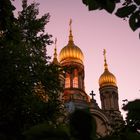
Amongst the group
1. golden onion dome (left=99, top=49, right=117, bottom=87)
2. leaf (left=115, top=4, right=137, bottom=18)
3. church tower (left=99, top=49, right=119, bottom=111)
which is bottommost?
leaf (left=115, top=4, right=137, bottom=18)

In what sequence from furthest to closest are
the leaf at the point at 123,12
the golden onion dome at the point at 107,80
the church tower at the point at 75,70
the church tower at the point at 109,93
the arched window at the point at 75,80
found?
the golden onion dome at the point at 107,80, the arched window at the point at 75,80, the church tower at the point at 109,93, the church tower at the point at 75,70, the leaf at the point at 123,12

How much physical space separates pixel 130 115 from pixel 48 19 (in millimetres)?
11996

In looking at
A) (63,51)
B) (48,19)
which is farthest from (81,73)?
(48,19)

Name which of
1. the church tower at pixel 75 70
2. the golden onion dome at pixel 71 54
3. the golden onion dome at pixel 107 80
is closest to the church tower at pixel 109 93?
the golden onion dome at pixel 107 80

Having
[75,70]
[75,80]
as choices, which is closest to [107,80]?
[75,80]

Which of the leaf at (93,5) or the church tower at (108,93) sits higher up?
the church tower at (108,93)

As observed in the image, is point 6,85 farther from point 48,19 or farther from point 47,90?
point 48,19

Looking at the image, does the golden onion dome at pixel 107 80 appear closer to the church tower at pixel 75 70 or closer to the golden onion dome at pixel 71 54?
the church tower at pixel 75 70

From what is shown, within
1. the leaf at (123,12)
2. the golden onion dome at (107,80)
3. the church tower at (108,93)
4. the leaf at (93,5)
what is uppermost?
the golden onion dome at (107,80)

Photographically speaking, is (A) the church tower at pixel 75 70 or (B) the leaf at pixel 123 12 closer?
(B) the leaf at pixel 123 12

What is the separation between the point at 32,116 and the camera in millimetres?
9031

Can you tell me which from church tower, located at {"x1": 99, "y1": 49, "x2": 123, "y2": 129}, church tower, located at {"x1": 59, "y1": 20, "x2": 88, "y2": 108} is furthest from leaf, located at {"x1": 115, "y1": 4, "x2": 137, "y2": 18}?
church tower, located at {"x1": 99, "y1": 49, "x2": 123, "y2": 129}

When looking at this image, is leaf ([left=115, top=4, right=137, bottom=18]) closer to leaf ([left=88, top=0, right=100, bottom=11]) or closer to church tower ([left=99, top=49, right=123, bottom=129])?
leaf ([left=88, top=0, right=100, bottom=11])

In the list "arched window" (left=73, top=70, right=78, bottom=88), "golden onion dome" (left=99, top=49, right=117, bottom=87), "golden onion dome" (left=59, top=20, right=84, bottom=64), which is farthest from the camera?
"golden onion dome" (left=99, top=49, right=117, bottom=87)
